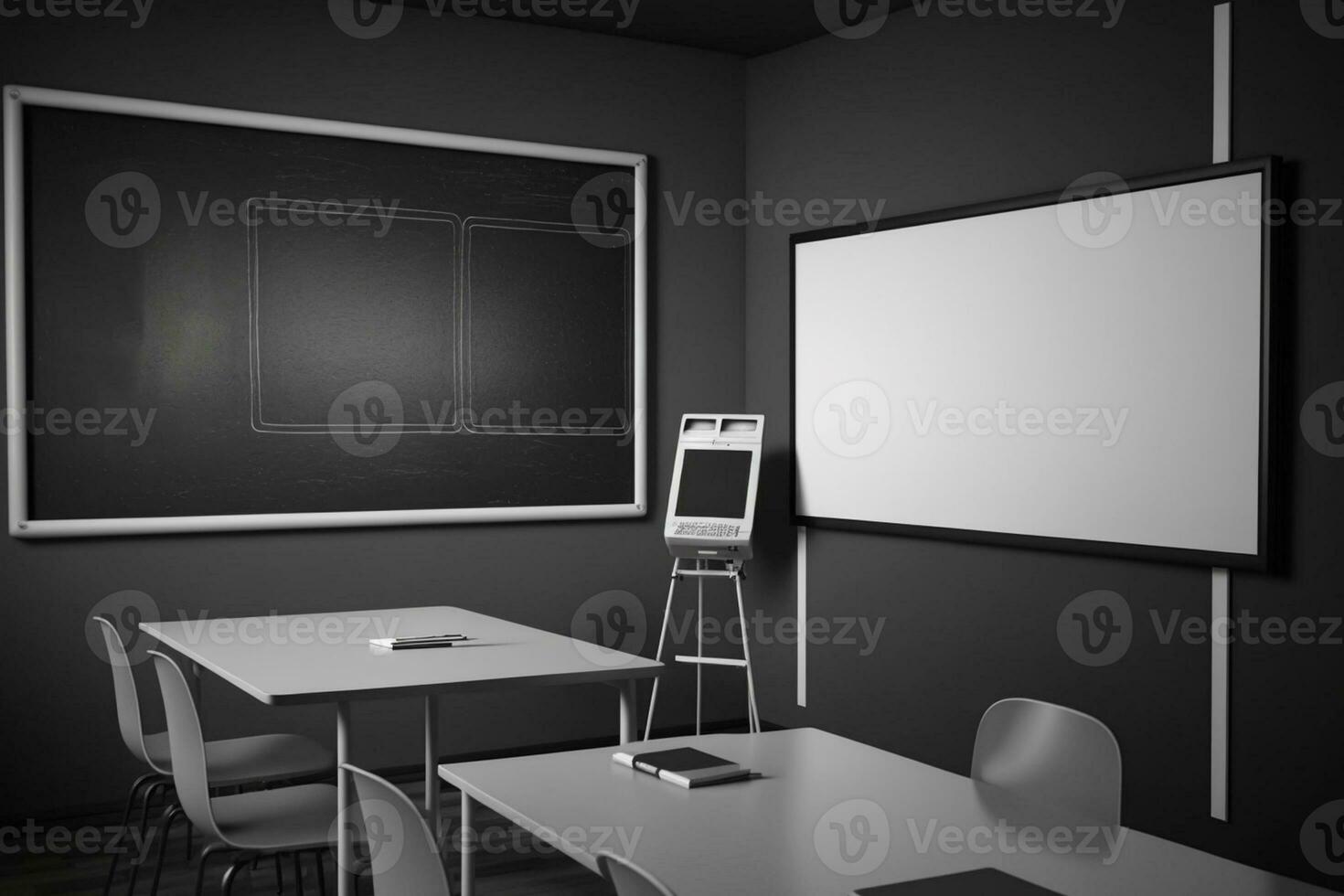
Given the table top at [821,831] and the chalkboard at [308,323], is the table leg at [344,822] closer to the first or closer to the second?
the table top at [821,831]

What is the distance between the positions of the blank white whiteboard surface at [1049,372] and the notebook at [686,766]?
219 centimetres

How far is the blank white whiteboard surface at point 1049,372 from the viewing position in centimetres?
398

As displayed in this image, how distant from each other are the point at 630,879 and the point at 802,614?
14.0ft

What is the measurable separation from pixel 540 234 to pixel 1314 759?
3.65 m

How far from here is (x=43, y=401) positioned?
467 cm

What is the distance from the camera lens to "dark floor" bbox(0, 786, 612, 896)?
3908 mm

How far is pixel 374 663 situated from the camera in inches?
134

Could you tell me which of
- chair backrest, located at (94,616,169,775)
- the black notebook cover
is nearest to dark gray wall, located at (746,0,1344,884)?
the black notebook cover

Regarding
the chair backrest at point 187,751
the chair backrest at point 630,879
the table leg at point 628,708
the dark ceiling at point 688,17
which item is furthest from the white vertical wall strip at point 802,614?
the chair backrest at point 630,879

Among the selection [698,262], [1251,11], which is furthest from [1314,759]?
[698,262]

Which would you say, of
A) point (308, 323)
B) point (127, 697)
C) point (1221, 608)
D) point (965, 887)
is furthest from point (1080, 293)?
point (127, 697)

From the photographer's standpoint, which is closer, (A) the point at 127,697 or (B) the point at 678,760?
(B) the point at 678,760

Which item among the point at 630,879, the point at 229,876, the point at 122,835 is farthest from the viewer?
the point at 122,835

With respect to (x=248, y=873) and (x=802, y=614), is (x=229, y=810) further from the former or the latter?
(x=802, y=614)
